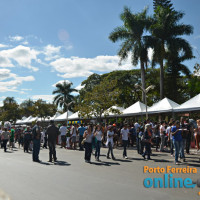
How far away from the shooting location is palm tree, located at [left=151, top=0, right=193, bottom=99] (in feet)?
92.6

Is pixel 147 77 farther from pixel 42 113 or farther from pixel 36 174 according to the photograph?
pixel 36 174

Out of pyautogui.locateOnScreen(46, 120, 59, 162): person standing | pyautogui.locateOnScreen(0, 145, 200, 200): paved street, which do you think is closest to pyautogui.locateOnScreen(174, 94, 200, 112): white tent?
pyautogui.locateOnScreen(0, 145, 200, 200): paved street

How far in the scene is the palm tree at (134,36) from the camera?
96.7ft

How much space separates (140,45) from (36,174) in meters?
24.2

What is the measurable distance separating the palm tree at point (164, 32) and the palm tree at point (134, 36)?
4.44 feet

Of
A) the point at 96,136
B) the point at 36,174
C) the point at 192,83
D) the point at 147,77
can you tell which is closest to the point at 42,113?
the point at 147,77

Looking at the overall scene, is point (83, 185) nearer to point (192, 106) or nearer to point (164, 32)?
point (192, 106)

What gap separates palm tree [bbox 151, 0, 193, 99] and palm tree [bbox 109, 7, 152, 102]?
1.35m

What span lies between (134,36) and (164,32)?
3.68 metres

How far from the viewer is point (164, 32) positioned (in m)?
28.5

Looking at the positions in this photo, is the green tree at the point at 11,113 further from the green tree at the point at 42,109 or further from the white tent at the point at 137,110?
the white tent at the point at 137,110

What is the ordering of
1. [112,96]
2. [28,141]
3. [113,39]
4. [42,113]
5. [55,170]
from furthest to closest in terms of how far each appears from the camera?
[42,113]
[113,39]
[112,96]
[28,141]
[55,170]

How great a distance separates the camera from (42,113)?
4738 centimetres

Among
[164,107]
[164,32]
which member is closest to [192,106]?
[164,107]
